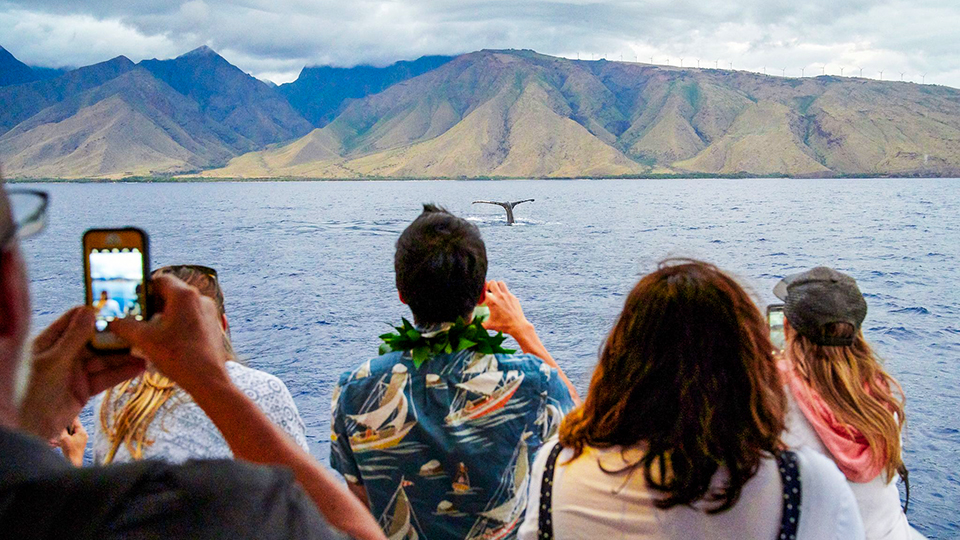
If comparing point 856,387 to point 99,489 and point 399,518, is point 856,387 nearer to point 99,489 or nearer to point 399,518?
point 399,518

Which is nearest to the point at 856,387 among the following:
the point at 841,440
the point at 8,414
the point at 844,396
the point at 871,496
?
the point at 844,396

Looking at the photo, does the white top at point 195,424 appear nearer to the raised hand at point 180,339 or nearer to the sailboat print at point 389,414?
the sailboat print at point 389,414

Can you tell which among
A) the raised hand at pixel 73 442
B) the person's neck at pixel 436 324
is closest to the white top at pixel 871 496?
the person's neck at pixel 436 324

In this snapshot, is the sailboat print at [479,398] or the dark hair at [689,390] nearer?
the dark hair at [689,390]

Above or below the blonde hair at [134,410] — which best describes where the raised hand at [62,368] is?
above

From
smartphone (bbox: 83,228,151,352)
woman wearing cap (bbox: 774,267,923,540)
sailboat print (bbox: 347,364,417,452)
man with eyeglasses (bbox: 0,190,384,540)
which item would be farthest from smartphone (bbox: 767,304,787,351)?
man with eyeglasses (bbox: 0,190,384,540)

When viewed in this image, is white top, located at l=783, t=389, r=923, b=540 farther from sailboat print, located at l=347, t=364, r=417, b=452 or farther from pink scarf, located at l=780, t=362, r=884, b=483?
sailboat print, located at l=347, t=364, r=417, b=452

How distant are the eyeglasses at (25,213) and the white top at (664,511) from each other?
1661 millimetres

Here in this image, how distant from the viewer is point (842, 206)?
10538 centimetres

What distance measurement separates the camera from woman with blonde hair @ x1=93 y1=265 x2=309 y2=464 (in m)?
3.39

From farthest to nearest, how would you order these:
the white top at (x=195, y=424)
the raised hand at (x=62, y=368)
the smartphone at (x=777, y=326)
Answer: the smartphone at (x=777, y=326) < the white top at (x=195, y=424) < the raised hand at (x=62, y=368)

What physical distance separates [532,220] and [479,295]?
233 feet

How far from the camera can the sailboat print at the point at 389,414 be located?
3170 millimetres

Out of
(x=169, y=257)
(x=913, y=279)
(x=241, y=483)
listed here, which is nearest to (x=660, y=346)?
(x=241, y=483)
